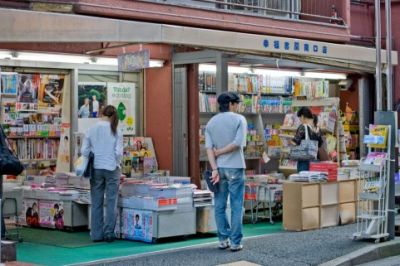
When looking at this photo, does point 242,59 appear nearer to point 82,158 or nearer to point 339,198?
point 339,198

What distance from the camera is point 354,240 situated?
11.5 meters

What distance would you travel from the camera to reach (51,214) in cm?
1295

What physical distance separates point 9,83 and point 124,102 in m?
3.02

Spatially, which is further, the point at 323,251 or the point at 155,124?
the point at 155,124

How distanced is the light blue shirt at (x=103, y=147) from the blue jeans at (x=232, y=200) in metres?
1.98

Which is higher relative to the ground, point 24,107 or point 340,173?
point 24,107

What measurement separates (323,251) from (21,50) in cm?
645

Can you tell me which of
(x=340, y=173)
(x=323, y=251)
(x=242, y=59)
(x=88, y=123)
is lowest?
(x=323, y=251)

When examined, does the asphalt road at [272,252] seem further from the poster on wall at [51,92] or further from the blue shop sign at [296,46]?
the poster on wall at [51,92]

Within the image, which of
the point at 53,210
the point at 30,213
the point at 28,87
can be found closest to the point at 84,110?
the point at 28,87

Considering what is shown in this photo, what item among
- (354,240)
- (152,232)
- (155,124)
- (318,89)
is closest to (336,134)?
(318,89)

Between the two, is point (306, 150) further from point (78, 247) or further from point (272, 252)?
point (78, 247)

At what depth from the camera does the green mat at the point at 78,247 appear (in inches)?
411

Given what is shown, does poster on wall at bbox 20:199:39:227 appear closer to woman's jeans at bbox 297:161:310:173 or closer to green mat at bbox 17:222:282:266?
green mat at bbox 17:222:282:266
